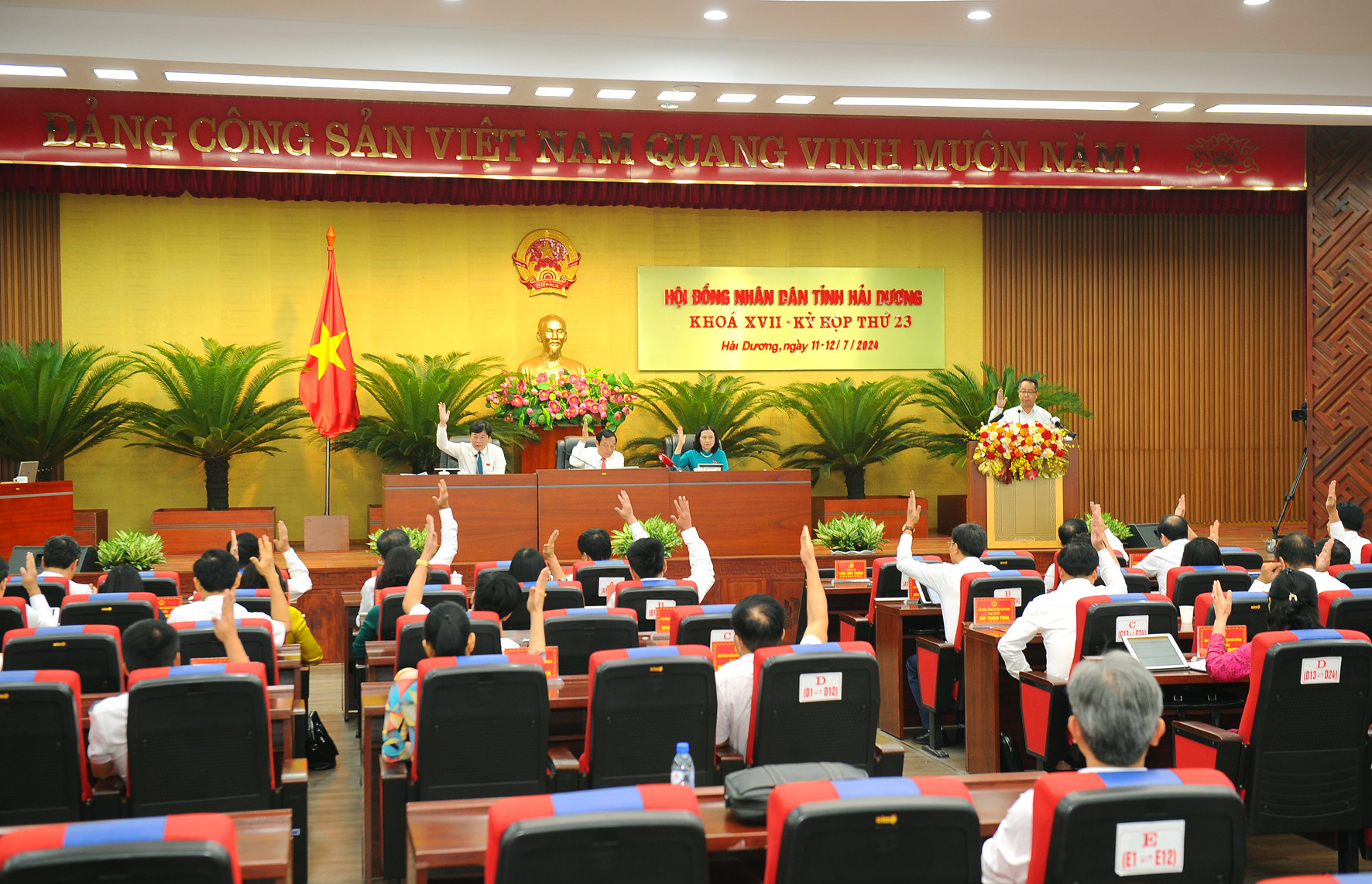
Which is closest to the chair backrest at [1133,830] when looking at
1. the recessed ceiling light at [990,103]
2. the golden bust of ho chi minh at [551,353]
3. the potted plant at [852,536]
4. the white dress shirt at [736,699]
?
the white dress shirt at [736,699]

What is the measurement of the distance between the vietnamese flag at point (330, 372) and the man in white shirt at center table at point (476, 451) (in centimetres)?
108

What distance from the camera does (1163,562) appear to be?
21.5 feet

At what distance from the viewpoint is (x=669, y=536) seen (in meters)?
8.17

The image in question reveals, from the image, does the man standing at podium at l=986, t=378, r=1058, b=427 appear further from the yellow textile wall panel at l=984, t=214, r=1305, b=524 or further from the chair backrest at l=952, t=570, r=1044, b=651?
the yellow textile wall panel at l=984, t=214, r=1305, b=524

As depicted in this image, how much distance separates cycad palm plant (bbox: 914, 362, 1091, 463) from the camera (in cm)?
1179

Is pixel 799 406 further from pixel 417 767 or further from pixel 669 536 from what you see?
pixel 417 767

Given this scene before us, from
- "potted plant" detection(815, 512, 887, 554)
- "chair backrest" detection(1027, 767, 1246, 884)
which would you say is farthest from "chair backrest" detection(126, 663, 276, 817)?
"potted plant" detection(815, 512, 887, 554)

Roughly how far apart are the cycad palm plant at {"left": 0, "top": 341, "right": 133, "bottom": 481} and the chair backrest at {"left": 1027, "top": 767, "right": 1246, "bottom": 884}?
32.7 ft

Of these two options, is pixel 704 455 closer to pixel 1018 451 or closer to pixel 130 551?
pixel 1018 451

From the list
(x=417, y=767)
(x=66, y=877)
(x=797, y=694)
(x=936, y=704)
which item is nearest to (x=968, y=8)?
(x=936, y=704)

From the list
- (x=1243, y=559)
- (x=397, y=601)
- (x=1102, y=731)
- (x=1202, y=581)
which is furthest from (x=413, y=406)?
(x=1102, y=731)

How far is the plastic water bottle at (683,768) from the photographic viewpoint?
298cm

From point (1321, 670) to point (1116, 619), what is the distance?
92 centimetres

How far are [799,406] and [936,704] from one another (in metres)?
6.66
